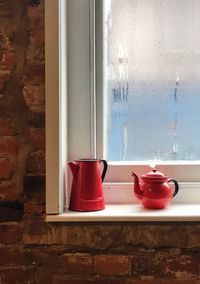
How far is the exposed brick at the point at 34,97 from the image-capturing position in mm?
1232

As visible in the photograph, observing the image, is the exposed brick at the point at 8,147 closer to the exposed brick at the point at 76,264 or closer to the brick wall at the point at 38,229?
the brick wall at the point at 38,229

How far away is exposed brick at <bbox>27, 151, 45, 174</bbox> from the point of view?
4.05ft

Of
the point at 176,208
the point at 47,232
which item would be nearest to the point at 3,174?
the point at 47,232

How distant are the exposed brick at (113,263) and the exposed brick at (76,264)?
0.03 m

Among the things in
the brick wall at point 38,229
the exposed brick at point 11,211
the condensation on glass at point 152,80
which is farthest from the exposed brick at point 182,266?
the exposed brick at point 11,211

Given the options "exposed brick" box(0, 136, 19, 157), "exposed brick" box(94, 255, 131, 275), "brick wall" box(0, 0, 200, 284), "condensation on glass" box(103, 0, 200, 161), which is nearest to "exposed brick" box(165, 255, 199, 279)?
"brick wall" box(0, 0, 200, 284)

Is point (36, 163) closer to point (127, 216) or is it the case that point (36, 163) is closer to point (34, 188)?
point (34, 188)

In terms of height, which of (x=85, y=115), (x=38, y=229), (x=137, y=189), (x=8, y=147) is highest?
(x=85, y=115)

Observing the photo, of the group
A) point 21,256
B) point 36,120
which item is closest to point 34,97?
point 36,120

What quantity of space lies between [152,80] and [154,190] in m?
Answer: 0.42

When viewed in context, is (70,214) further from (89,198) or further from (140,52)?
(140,52)

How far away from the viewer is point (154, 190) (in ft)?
4.21

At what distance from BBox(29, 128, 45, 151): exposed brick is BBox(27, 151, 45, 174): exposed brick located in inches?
0.8

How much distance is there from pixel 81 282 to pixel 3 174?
0.42 m
